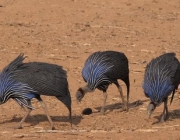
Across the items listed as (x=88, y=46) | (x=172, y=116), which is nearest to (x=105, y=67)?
(x=172, y=116)

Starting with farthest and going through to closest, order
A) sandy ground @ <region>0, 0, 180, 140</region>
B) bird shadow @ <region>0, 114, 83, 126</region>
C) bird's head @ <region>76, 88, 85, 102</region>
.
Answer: bird's head @ <region>76, 88, 85, 102</region>
bird shadow @ <region>0, 114, 83, 126</region>
sandy ground @ <region>0, 0, 180, 140</region>

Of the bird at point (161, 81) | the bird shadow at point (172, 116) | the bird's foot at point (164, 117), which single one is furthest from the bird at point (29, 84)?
the bird shadow at point (172, 116)

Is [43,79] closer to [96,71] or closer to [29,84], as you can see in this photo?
[29,84]

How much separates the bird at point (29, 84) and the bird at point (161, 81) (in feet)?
4.29

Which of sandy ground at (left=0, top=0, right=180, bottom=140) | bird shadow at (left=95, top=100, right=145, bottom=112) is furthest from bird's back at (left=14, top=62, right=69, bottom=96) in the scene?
bird shadow at (left=95, top=100, right=145, bottom=112)

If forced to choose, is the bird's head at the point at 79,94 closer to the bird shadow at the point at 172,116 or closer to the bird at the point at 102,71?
the bird at the point at 102,71

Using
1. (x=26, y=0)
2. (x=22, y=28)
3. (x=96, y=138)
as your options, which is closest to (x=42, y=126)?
(x=96, y=138)

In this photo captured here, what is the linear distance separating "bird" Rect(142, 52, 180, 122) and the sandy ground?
1.15ft

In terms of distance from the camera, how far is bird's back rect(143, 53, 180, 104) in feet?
31.6

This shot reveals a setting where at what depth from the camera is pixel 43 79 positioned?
9.28m

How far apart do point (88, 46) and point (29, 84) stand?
240 inches

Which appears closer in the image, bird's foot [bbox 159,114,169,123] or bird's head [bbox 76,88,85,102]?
bird's foot [bbox 159,114,169,123]

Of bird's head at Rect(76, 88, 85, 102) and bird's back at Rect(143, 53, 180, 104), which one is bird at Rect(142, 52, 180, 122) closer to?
bird's back at Rect(143, 53, 180, 104)

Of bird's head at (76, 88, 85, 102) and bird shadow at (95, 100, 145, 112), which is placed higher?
bird's head at (76, 88, 85, 102)
